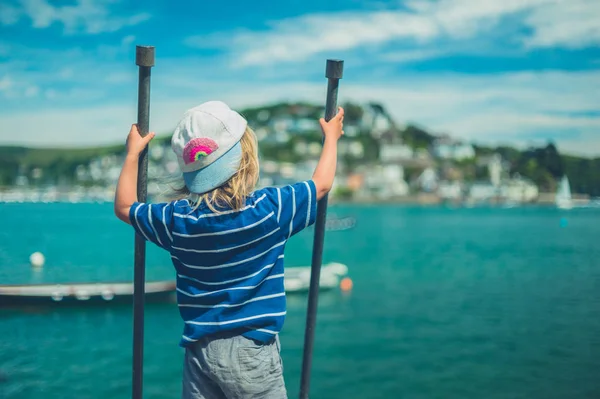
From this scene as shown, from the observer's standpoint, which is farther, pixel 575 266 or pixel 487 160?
pixel 487 160

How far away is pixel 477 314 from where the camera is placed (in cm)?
2181

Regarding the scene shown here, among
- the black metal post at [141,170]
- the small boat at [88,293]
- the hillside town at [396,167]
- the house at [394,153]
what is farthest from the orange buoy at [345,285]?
the house at [394,153]

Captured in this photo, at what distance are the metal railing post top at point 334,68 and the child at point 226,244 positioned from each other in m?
0.45

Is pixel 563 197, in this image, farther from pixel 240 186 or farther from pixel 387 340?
pixel 240 186

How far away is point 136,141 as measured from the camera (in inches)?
86.7

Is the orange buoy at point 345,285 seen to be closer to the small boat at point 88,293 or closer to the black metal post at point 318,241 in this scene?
the small boat at point 88,293

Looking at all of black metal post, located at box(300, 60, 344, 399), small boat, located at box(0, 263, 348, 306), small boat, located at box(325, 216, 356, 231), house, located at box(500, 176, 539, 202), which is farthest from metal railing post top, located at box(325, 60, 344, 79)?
house, located at box(500, 176, 539, 202)

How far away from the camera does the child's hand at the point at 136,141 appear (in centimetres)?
219

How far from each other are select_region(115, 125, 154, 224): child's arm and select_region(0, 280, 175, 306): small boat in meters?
17.0

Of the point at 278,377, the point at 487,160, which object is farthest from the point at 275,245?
the point at 487,160

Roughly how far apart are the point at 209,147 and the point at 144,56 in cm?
49

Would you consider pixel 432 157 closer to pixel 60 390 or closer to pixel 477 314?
pixel 477 314

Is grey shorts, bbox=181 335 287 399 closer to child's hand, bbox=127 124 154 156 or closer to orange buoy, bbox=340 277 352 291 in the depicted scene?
child's hand, bbox=127 124 154 156

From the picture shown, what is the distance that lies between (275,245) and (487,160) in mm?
133210
